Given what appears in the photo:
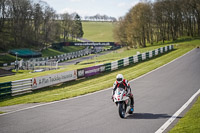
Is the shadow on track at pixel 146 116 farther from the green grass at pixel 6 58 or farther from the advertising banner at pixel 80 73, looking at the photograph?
the green grass at pixel 6 58

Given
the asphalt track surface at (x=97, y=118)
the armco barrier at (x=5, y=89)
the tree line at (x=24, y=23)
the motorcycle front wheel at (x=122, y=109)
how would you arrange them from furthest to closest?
the tree line at (x=24, y=23)
the armco barrier at (x=5, y=89)
the motorcycle front wheel at (x=122, y=109)
the asphalt track surface at (x=97, y=118)

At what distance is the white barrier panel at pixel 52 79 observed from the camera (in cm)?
2104

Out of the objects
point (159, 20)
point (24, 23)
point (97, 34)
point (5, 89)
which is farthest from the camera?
point (97, 34)

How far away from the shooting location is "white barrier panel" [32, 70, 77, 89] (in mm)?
21042

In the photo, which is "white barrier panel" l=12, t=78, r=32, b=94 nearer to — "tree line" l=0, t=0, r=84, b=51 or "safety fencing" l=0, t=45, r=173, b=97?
"safety fencing" l=0, t=45, r=173, b=97

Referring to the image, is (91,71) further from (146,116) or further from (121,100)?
(121,100)

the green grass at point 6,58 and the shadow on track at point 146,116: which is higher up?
the green grass at point 6,58

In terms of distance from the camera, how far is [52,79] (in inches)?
885

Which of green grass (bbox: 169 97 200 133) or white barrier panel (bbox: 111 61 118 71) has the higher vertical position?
white barrier panel (bbox: 111 61 118 71)

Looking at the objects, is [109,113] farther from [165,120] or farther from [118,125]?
[165,120]

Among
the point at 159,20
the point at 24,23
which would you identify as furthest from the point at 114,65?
the point at 24,23

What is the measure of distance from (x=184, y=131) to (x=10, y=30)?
8245 centimetres

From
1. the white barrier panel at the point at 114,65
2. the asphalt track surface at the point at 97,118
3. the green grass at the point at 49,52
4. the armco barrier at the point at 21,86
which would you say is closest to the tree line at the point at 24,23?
the green grass at the point at 49,52

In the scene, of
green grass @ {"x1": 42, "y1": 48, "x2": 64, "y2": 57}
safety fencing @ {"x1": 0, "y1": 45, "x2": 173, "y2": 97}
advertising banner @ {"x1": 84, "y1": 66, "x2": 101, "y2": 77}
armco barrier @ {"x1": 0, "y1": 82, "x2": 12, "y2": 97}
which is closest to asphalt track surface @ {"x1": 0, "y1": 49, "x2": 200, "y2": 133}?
armco barrier @ {"x1": 0, "y1": 82, "x2": 12, "y2": 97}
